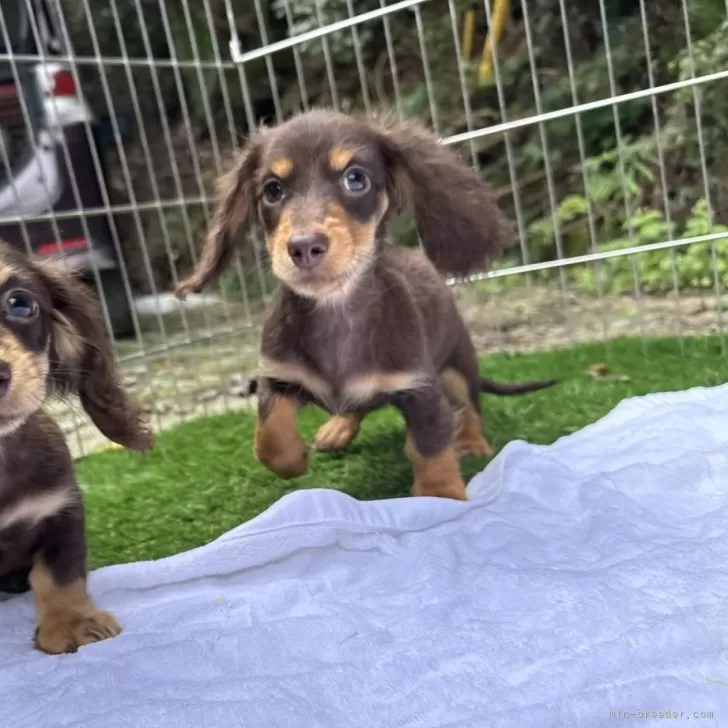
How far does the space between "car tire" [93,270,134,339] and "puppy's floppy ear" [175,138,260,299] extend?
1.39 m

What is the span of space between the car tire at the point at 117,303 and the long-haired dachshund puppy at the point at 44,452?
176cm

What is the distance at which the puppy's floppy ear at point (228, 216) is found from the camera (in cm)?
189

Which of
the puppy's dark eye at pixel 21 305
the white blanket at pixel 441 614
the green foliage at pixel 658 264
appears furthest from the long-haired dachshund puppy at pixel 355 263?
the green foliage at pixel 658 264

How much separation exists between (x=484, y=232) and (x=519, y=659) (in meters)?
1.00

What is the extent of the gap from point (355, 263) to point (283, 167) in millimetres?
249

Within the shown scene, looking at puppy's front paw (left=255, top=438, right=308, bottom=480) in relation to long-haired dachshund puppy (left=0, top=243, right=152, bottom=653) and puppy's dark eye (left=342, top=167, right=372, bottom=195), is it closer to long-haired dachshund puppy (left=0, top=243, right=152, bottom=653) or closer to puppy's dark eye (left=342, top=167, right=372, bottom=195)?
long-haired dachshund puppy (left=0, top=243, right=152, bottom=653)

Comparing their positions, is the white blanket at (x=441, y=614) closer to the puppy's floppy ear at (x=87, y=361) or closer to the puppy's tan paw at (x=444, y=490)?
the puppy's tan paw at (x=444, y=490)

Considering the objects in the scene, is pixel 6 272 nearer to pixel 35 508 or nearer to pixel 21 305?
pixel 21 305

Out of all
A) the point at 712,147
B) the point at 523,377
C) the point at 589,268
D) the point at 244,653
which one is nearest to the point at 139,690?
the point at 244,653

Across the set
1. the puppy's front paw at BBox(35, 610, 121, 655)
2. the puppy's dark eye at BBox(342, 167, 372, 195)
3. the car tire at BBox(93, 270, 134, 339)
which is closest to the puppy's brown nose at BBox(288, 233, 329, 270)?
the puppy's dark eye at BBox(342, 167, 372, 195)

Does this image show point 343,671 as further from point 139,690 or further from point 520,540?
point 520,540

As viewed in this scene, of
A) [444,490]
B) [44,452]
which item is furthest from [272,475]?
[44,452]

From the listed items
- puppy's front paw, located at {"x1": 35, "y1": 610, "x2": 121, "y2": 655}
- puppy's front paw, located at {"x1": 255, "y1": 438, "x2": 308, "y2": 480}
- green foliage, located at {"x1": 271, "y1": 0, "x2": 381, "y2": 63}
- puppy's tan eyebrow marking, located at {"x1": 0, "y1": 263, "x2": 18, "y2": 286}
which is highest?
green foliage, located at {"x1": 271, "y1": 0, "x2": 381, "y2": 63}

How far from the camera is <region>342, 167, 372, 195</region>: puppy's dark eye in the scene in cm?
173
